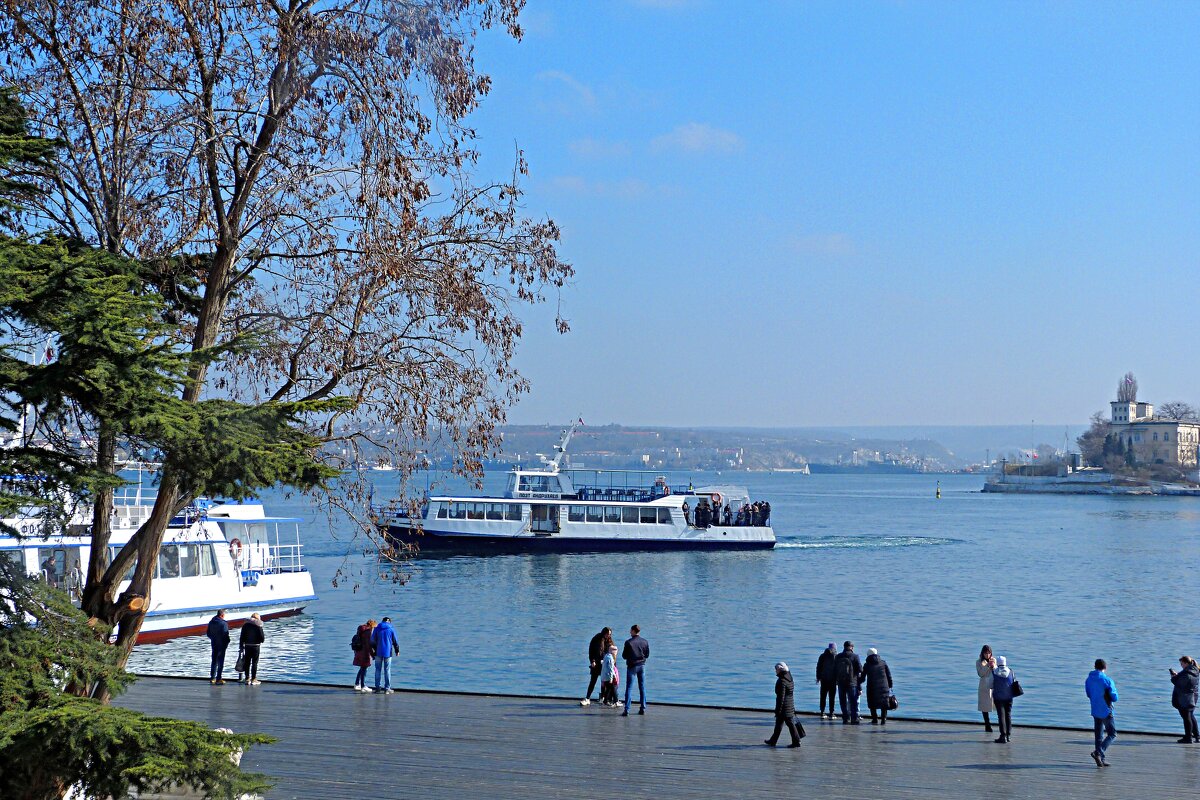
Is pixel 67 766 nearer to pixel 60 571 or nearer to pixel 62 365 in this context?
pixel 62 365

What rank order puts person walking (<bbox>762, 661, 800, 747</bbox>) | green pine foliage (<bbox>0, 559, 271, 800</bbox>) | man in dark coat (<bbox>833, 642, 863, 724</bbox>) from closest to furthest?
green pine foliage (<bbox>0, 559, 271, 800</bbox>)
person walking (<bbox>762, 661, 800, 747</bbox>)
man in dark coat (<bbox>833, 642, 863, 724</bbox>)

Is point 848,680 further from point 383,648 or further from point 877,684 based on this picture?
point 383,648

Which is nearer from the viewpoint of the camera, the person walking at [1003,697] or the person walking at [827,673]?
the person walking at [1003,697]

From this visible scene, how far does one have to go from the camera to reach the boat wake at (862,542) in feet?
275

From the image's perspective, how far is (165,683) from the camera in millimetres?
22688

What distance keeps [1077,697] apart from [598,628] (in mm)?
18025

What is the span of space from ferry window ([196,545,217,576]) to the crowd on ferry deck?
1603 inches

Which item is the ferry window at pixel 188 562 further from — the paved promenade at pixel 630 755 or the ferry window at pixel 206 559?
the paved promenade at pixel 630 755

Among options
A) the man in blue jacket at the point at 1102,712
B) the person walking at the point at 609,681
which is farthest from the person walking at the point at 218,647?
the man in blue jacket at the point at 1102,712

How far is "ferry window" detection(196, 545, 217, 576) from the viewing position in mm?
37594

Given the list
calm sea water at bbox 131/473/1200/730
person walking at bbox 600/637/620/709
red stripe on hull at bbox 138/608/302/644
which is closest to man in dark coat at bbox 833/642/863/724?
person walking at bbox 600/637/620/709

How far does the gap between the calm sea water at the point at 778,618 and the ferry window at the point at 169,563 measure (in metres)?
2.08

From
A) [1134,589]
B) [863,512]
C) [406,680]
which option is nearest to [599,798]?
[406,680]

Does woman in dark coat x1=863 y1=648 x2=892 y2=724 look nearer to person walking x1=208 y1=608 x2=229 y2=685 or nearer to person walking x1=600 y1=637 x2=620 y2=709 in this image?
person walking x1=600 y1=637 x2=620 y2=709
